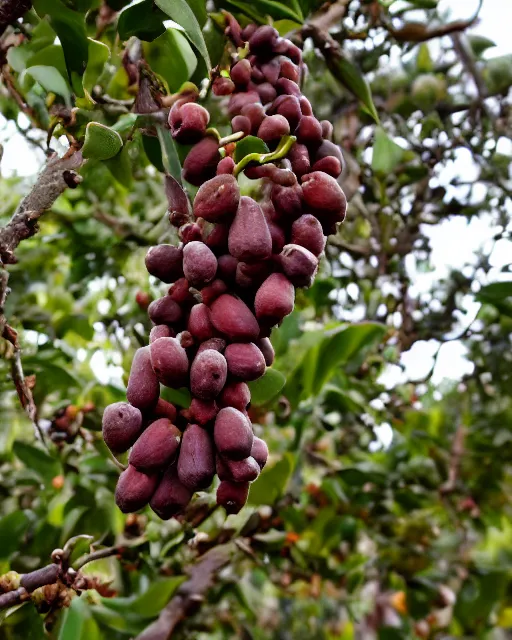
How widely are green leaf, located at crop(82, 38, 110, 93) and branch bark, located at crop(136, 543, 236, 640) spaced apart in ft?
2.54

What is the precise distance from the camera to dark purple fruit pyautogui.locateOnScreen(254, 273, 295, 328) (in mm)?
522

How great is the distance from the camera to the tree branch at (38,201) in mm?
634

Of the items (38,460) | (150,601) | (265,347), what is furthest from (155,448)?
(38,460)

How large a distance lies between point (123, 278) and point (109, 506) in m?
0.65

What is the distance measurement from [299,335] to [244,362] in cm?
74

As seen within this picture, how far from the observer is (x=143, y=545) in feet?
3.32

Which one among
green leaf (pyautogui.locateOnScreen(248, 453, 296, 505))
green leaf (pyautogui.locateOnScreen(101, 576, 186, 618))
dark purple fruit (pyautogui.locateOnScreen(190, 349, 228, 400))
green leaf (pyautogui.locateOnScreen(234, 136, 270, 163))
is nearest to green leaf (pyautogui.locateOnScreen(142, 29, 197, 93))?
green leaf (pyautogui.locateOnScreen(234, 136, 270, 163))

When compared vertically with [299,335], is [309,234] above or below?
above

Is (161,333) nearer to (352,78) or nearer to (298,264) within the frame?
(298,264)

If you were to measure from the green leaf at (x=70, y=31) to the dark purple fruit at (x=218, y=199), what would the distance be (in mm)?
280

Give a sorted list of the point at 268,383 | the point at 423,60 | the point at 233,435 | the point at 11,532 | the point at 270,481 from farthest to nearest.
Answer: the point at 423,60 < the point at 270,481 < the point at 11,532 < the point at 268,383 < the point at 233,435

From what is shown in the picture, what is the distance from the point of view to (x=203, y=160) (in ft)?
2.01

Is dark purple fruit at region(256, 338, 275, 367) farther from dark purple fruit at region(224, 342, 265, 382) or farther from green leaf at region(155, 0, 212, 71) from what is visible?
green leaf at region(155, 0, 212, 71)

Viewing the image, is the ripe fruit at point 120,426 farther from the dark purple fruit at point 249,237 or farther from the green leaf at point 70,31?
the green leaf at point 70,31
